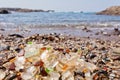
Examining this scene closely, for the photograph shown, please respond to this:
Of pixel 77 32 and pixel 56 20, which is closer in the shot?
pixel 77 32

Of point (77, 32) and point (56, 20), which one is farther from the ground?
point (77, 32)

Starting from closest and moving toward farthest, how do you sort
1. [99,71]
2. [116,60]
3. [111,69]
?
1. [99,71]
2. [111,69]
3. [116,60]

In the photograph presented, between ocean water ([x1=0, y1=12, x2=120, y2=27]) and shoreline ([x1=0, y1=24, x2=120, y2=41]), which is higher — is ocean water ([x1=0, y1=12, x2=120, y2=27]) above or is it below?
below

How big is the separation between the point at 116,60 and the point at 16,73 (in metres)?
2.97

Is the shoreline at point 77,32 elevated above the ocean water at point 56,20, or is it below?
above

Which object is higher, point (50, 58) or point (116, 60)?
point (50, 58)

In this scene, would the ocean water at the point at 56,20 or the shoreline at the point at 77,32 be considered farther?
the ocean water at the point at 56,20

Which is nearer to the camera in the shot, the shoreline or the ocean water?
the shoreline

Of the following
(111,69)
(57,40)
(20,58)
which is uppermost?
(20,58)

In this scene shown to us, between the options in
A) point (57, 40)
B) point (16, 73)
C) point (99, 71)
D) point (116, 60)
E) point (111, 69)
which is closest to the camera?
point (16, 73)

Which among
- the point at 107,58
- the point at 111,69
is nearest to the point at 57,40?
the point at 107,58

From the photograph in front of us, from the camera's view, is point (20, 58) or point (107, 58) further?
point (107, 58)

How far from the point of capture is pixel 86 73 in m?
5.28

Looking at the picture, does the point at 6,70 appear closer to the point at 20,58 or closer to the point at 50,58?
the point at 20,58
